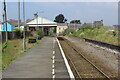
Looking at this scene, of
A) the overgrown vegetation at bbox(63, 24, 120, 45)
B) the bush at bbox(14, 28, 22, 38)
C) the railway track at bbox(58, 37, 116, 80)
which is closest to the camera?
the railway track at bbox(58, 37, 116, 80)

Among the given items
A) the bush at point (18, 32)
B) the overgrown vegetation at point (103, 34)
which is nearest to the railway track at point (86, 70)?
the overgrown vegetation at point (103, 34)

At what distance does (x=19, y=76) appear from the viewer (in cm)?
1049

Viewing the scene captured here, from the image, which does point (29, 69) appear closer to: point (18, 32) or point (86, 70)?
point (86, 70)

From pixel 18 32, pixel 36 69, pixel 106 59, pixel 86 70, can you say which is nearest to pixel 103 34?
pixel 18 32

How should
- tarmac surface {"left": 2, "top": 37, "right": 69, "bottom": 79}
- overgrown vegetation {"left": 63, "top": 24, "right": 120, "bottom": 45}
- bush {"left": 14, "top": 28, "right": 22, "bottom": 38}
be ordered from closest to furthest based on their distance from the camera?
1. tarmac surface {"left": 2, "top": 37, "right": 69, "bottom": 79}
2. overgrown vegetation {"left": 63, "top": 24, "right": 120, "bottom": 45}
3. bush {"left": 14, "top": 28, "right": 22, "bottom": 38}

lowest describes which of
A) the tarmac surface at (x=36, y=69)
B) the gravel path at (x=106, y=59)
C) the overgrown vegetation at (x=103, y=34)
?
the gravel path at (x=106, y=59)

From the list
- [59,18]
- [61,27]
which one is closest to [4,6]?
[61,27]

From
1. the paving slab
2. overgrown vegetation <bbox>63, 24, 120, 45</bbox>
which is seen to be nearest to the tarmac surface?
the paving slab

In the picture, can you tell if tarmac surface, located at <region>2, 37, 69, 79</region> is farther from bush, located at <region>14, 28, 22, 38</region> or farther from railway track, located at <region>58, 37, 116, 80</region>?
bush, located at <region>14, 28, 22, 38</region>

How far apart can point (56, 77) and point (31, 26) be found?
82220mm

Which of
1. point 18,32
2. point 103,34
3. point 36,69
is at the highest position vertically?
point 18,32

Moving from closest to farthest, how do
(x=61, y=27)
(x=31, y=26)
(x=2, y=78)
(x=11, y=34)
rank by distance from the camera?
1. (x=2, y=78)
2. (x=11, y=34)
3. (x=31, y=26)
4. (x=61, y=27)

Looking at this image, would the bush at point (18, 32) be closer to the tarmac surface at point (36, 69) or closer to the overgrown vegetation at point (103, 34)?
the overgrown vegetation at point (103, 34)

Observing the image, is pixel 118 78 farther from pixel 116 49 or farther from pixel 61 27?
pixel 61 27
